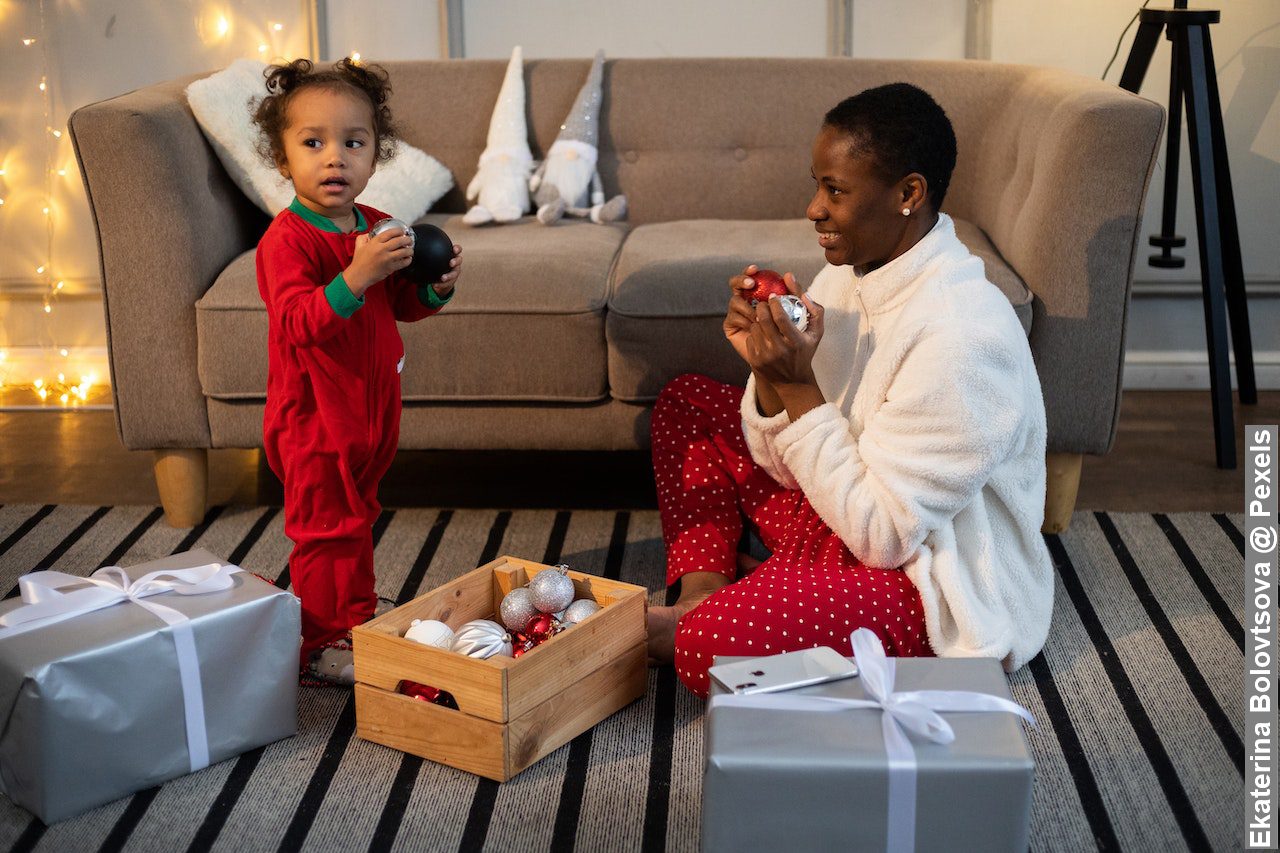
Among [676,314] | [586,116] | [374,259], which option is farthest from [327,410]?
[586,116]

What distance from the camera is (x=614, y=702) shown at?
1.75 meters

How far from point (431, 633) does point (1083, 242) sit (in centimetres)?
125

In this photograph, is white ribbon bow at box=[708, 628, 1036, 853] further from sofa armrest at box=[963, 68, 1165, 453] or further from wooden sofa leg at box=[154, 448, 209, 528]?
wooden sofa leg at box=[154, 448, 209, 528]

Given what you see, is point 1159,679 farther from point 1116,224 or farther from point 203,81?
point 203,81

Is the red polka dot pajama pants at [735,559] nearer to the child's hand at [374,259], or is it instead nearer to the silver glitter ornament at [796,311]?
the silver glitter ornament at [796,311]

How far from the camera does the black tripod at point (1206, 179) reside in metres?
2.73

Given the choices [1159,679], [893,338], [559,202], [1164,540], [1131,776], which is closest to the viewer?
[1131,776]

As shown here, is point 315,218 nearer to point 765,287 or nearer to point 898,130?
point 765,287

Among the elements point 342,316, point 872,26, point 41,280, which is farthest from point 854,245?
point 41,280

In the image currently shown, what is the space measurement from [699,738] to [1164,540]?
1.06 m

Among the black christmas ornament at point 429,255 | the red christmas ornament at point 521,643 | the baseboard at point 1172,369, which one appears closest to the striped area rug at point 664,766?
the red christmas ornament at point 521,643

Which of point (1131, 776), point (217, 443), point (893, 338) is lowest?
point (1131, 776)

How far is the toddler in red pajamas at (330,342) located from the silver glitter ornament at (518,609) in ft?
0.81

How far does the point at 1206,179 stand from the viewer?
2.73 m
